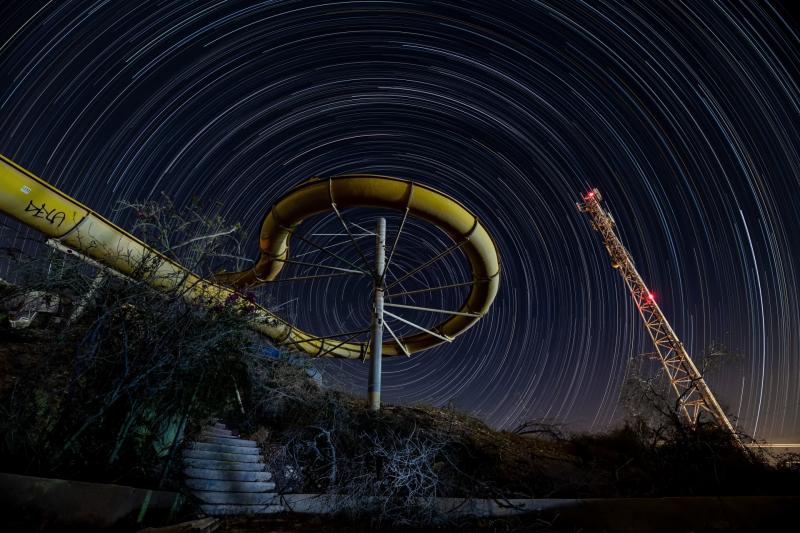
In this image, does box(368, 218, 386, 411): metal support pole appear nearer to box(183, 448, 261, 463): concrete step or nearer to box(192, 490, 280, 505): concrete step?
box(183, 448, 261, 463): concrete step

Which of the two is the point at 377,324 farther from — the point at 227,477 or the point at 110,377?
the point at 110,377

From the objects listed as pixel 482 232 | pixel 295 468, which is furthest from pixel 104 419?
pixel 482 232

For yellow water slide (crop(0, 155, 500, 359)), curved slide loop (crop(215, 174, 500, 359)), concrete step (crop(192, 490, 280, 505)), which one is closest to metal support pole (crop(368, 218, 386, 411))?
yellow water slide (crop(0, 155, 500, 359))

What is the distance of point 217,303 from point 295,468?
9.35 ft

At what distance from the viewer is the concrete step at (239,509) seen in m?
4.08

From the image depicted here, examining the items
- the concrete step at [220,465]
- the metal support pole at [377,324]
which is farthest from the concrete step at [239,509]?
the metal support pole at [377,324]

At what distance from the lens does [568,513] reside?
404 cm

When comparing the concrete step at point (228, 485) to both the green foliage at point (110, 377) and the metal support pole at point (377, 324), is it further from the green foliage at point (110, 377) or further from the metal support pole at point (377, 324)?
the metal support pole at point (377, 324)

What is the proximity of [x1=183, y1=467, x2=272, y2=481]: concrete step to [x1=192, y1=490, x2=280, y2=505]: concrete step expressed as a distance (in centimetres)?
24

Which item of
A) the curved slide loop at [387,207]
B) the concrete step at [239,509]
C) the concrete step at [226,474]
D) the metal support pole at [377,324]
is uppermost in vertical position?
the curved slide loop at [387,207]

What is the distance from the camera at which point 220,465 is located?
484 centimetres

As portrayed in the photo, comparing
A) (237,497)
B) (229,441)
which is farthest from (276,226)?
(237,497)

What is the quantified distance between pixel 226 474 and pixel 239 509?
0.58 m

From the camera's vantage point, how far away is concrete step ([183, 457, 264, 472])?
180 inches
